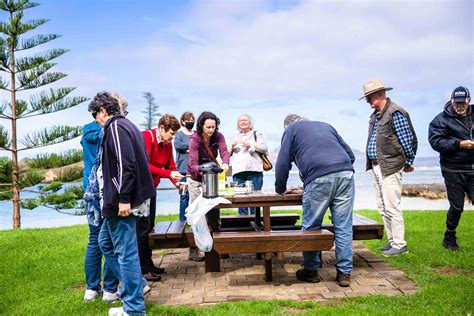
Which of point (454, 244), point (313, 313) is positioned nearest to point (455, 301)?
point (313, 313)

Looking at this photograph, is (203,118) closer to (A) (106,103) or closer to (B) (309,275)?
(A) (106,103)

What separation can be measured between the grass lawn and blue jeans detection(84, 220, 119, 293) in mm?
140

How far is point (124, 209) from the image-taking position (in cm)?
298

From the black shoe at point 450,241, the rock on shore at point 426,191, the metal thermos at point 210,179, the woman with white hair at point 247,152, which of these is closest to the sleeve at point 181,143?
the woman with white hair at point 247,152

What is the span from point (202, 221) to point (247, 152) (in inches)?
69.2

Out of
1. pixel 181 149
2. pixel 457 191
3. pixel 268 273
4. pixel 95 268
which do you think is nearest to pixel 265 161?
pixel 181 149

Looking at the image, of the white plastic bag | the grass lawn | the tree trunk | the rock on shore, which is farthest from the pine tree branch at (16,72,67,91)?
the rock on shore

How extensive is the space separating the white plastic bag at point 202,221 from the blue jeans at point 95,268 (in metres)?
0.76

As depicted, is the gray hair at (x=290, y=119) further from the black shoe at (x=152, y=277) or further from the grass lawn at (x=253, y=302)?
the black shoe at (x=152, y=277)

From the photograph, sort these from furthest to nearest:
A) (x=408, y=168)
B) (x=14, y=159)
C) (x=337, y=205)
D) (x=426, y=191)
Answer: (x=426, y=191) → (x=14, y=159) → (x=408, y=168) → (x=337, y=205)

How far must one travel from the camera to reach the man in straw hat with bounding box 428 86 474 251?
4.95 m

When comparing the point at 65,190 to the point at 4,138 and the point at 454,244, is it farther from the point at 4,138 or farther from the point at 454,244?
the point at 454,244

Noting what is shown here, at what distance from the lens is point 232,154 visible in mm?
5766

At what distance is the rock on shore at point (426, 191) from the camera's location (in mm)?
19466
